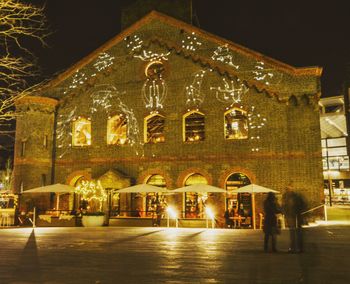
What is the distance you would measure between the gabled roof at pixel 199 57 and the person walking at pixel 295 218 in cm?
1152

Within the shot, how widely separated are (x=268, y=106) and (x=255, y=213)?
597 centimetres

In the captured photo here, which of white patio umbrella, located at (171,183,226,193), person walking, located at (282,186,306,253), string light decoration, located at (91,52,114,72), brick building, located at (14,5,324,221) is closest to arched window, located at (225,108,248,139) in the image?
brick building, located at (14,5,324,221)

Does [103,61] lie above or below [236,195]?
above

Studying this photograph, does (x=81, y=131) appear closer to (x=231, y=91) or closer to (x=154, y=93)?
(x=154, y=93)

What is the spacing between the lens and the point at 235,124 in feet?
74.9

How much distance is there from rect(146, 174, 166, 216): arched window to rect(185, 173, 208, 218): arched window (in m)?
1.53

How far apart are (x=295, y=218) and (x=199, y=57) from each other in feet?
47.0

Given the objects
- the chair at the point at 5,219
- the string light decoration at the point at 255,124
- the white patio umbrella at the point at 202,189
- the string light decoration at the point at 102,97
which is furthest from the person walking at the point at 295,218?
the chair at the point at 5,219

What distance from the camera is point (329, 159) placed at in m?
53.9

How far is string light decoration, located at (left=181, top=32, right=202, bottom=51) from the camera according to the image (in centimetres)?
2384

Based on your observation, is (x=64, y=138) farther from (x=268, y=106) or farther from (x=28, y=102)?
(x=268, y=106)

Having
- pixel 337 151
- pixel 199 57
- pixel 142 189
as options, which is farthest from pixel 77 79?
pixel 337 151

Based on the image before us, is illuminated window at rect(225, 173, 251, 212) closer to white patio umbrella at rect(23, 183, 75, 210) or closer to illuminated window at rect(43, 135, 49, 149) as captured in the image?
white patio umbrella at rect(23, 183, 75, 210)

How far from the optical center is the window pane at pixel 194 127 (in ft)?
76.6
